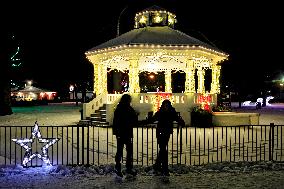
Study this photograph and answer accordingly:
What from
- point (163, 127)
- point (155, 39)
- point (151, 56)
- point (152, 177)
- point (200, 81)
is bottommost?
point (152, 177)

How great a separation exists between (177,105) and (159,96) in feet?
3.66

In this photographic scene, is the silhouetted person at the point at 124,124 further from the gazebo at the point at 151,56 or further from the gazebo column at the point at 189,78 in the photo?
the gazebo column at the point at 189,78

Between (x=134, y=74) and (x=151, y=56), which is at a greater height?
(x=151, y=56)

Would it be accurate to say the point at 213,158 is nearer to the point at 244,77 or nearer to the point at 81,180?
the point at 81,180

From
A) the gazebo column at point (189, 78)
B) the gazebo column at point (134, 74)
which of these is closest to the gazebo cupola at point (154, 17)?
the gazebo column at point (189, 78)

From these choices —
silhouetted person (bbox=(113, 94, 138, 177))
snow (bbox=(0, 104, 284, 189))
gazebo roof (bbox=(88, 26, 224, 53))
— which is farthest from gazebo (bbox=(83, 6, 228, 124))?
silhouetted person (bbox=(113, 94, 138, 177))

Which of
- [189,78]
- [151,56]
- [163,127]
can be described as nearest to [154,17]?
[151,56]

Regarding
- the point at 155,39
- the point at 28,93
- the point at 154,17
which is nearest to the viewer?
the point at 155,39

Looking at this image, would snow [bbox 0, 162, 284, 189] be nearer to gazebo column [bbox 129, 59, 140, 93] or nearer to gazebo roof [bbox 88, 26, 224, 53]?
gazebo column [bbox 129, 59, 140, 93]

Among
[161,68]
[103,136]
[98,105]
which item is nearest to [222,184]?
[103,136]

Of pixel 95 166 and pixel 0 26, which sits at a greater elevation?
pixel 0 26

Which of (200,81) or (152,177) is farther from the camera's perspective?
(200,81)

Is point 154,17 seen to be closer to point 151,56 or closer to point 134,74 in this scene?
point 151,56

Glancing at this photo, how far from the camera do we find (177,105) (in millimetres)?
23156
